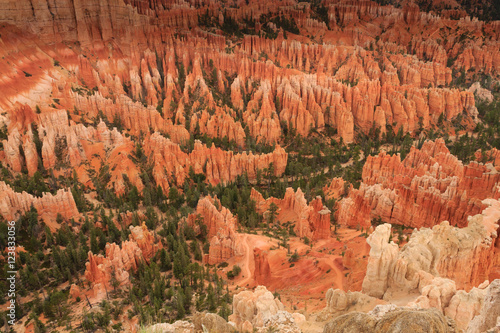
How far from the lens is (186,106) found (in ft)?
201

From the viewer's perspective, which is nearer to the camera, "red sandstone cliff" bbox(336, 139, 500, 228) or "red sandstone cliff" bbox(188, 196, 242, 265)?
"red sandstone cliff" bbox(188, 196, 242, 265)

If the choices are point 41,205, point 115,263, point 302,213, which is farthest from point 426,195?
point 41,205

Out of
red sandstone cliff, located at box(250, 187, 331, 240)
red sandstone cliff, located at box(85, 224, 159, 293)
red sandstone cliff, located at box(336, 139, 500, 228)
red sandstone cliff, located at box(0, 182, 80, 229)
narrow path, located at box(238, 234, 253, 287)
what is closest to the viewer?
red sandstone cliff, located at box(85, 224, 159, 293)

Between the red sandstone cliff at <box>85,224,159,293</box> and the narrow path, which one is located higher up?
the red sandstone cliff at <box>85,224,159,293</box>

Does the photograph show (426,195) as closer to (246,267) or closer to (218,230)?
(246,267)

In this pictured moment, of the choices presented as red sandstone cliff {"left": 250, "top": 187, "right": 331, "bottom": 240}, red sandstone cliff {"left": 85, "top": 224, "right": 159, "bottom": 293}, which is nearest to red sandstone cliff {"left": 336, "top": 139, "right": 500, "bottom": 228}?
red sandstone cliff {"left": 250, "top": 187, "right": 331, "bottom": 240}

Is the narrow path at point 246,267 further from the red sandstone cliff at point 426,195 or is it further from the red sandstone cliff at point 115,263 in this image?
the red sandstone cliff at point 426,195

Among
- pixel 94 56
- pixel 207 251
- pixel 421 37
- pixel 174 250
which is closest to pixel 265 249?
pixel 207 251

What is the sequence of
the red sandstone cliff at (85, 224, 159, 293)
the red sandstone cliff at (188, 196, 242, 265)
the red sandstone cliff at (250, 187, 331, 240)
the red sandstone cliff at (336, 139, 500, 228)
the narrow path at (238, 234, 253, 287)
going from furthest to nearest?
the red sandstone cliff at (250, 187, 331, 240) < the red sandstone cliff at (336, 139, 500, 228) < the red sandstone cliff at (188, 196, 242, 265) < the narrow path at (238, 234, 253, 287) < the red sandstone cliff at (85, 224, 159, 293)

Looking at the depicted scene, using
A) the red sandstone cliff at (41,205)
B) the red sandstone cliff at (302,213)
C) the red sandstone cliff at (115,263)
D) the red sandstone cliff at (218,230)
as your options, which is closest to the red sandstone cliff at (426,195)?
the red sandstone cliff at (302,213)

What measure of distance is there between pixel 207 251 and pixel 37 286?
13.5m

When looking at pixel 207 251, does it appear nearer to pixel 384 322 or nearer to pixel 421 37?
pixel 384 322

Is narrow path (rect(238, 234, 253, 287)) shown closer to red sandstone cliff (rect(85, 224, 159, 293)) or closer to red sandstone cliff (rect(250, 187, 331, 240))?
red sandstone cliff (rect(250, 187, 331, 240))

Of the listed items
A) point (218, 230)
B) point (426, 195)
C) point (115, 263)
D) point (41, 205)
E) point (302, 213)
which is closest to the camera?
point (115, 263)
